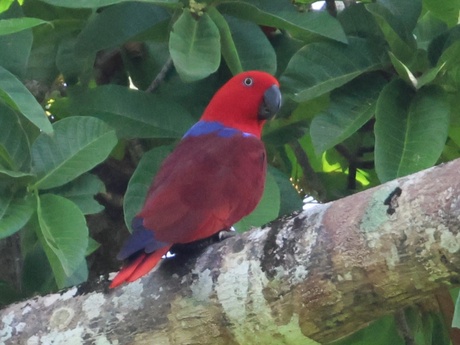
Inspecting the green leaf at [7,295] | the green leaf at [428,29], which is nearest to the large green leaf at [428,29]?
the green leaf at [428,29]

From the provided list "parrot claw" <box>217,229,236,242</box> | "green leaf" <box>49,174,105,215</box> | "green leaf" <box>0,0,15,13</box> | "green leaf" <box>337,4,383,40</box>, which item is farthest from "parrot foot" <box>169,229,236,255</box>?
"green leaf" <box>0,0,15,13</box>

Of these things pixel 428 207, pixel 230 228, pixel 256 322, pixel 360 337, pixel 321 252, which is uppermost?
pixel 428 207

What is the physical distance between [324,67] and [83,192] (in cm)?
67

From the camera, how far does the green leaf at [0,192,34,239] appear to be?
1989mm

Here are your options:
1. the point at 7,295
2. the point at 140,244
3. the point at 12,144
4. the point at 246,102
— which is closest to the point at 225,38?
the point at 246,102

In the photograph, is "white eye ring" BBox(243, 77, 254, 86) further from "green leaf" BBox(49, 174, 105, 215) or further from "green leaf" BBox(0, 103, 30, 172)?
"green leaf" BBox(0, 103, 30, 172)

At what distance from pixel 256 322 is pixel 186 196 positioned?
15.3 inches

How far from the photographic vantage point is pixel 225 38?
7.64 feet

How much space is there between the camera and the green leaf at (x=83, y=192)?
7.18 ft

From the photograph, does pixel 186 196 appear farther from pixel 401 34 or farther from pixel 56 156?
pixel 401 34

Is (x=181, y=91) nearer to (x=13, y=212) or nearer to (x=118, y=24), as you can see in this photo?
(x=118, y=24)

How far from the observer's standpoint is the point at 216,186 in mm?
2051

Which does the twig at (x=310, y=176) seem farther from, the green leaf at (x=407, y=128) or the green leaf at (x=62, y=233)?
the green leaf at (x=62, y=233)

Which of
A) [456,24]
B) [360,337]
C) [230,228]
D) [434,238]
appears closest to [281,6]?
[456,24]
